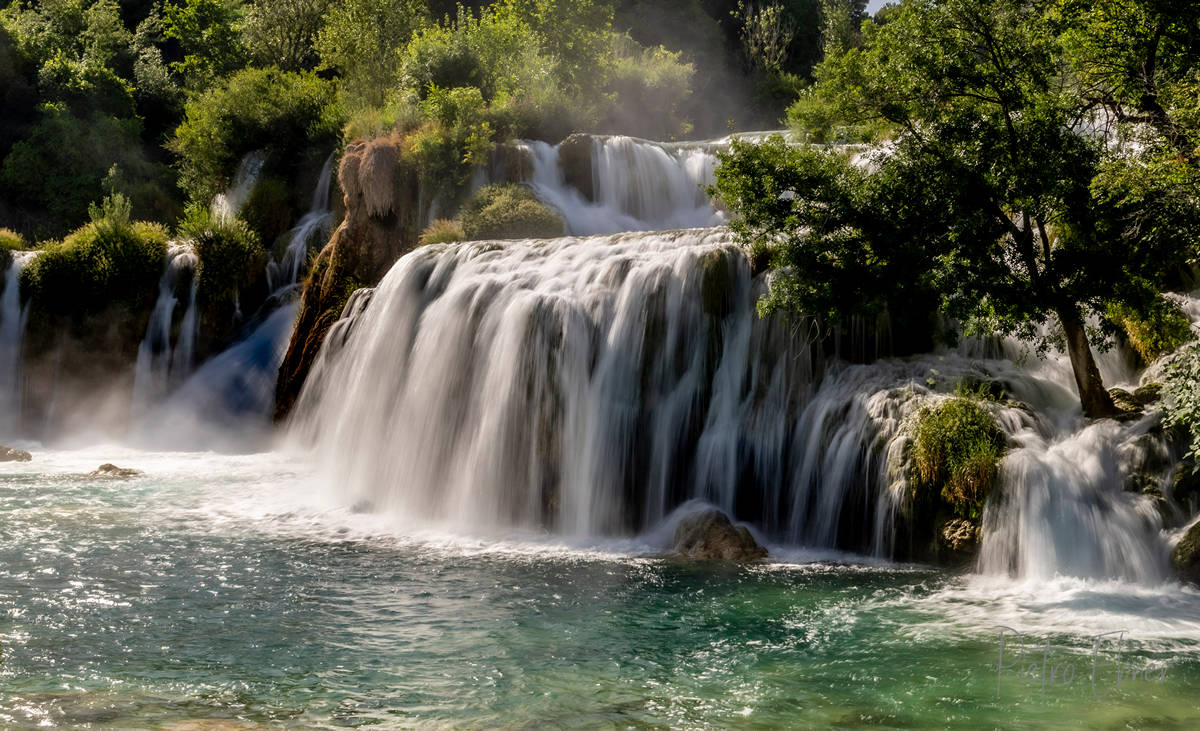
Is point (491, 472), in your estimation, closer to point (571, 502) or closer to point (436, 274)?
point (571, 502)

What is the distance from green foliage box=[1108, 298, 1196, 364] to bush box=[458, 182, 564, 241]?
13.3 meters

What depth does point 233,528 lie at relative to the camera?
571 inches

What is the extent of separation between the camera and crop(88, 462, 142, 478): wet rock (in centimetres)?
1917

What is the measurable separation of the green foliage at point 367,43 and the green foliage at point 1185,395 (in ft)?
90.6

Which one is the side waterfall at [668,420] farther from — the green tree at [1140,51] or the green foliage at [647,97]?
the green foliage at [647,97]

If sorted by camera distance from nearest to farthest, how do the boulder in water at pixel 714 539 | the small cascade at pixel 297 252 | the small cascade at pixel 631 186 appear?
the boulder in water at pixel 714 539
the small cascade at pixel 631 186
the small cascade at pixel 297 252

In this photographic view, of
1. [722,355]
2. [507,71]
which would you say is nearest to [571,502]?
[722,355]

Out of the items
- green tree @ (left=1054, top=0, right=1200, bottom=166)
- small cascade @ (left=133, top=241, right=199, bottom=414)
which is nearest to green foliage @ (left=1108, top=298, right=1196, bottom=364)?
green tree @ (left=1054, top=0, right=1200, bottom=166)

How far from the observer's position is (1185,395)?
11.0 meters

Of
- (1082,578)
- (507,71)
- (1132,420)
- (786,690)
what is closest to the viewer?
(786,690)

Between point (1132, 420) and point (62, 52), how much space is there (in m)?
45.8

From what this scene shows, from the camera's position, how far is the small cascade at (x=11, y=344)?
25.9m
